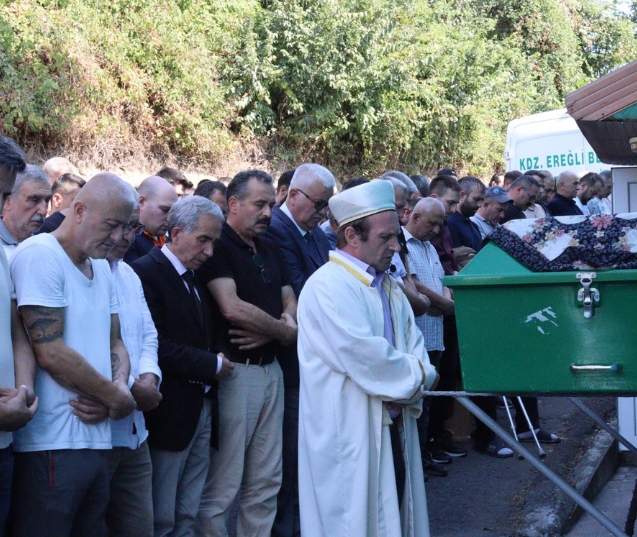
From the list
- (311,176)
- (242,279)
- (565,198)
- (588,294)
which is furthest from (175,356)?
(565,198)

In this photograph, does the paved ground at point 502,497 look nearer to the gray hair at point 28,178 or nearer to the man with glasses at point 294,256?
the man with glasses at point 294,256

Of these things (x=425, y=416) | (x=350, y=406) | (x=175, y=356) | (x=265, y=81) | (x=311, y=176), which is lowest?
(x=425, y=416)

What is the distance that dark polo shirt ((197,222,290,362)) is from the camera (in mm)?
4898

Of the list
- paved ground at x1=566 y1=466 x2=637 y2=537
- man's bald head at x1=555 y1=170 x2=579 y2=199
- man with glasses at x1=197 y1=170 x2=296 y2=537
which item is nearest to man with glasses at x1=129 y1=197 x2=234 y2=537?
man with glasses at x1=197 y1=170 x2=296 y2=537

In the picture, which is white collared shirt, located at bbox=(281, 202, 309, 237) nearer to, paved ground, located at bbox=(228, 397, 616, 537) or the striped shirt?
the striped shirt

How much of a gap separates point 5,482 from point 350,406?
1.50 metres

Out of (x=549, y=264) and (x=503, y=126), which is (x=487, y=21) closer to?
(x=503, y=126)

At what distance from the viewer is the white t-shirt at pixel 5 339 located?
325 centimetres

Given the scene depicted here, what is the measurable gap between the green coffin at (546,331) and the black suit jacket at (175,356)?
1361 mm

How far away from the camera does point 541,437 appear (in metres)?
7.95

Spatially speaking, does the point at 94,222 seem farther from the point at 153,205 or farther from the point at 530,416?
the point at 530,416

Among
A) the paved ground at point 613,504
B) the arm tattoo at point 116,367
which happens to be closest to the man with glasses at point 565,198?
the paved ground at point 613,504

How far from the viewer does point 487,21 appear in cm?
2811

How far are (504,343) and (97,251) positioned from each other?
169 centimetres
